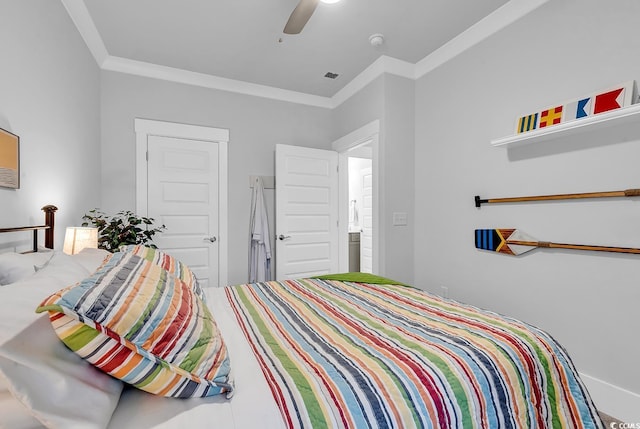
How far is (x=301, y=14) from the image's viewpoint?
1890 mm

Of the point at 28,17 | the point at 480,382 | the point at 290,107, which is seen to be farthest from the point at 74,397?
the point at 290,107

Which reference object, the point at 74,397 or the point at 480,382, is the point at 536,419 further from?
the point at 74,397

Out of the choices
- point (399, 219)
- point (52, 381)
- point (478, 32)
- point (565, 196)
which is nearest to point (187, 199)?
point (399, 219)

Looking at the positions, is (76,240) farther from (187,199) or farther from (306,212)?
(306,212)

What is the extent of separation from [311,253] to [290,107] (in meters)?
1.84

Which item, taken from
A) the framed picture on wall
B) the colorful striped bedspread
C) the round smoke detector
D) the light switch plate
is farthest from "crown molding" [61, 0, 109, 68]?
the light switch plate

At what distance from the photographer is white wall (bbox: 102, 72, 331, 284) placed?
3.05 metres

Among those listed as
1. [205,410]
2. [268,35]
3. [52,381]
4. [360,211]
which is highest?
[268,35]

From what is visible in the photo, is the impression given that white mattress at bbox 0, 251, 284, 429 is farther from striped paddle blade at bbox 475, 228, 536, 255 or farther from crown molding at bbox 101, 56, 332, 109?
crown molding at bbox 101, 56, 332, 109

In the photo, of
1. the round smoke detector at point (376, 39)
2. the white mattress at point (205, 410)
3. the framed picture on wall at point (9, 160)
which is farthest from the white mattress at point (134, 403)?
the round smoke detector at point (376, 39)

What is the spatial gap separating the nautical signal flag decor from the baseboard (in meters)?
1.64

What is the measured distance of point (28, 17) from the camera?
→ 65.3 inches

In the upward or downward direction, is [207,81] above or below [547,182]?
above

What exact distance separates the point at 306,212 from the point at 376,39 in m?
1.91
